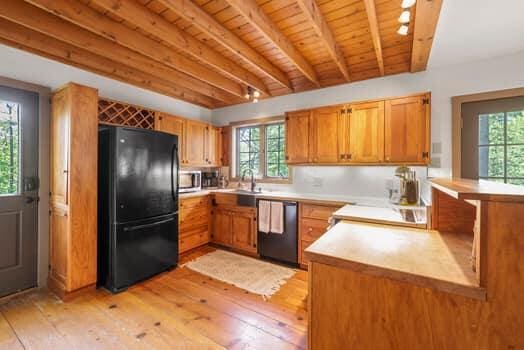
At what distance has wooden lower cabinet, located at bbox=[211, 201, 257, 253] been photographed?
3337mm

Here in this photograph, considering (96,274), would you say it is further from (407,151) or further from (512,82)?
(512,82)

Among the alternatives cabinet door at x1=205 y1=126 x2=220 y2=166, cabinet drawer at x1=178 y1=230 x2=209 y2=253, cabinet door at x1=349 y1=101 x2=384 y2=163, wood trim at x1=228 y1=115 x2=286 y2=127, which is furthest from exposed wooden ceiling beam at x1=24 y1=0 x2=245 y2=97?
cabinet drawer at x1=178 y1=230 x2=209 y2=253

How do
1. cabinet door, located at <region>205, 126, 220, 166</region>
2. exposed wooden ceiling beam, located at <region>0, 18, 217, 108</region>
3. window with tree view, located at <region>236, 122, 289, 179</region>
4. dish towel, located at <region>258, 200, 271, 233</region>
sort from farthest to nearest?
cabinet door, located at <region>205, 126, 220, 166</region>, window with tree view, located at <region>236, 122, 289, 179</region>, dish towel, located at <region>258, 200, 271, 233</region>, exposed wooden ceiling beam, located at <region>0, 18, 217, 108</region>

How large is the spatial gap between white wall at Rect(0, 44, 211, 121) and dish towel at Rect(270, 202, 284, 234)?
2.32 m

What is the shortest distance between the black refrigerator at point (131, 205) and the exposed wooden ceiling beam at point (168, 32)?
977 millimetres

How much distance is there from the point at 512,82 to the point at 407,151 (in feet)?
3.61

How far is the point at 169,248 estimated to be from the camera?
2.90m

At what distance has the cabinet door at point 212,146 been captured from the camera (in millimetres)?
4088

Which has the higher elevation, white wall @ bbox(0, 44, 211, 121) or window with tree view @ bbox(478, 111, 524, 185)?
white wall @ bbox(0, 44, 211, 121)

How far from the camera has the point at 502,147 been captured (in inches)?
93.1

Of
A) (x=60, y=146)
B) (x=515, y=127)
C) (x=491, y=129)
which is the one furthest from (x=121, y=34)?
(x=515, y=127)

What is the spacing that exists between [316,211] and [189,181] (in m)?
2.10

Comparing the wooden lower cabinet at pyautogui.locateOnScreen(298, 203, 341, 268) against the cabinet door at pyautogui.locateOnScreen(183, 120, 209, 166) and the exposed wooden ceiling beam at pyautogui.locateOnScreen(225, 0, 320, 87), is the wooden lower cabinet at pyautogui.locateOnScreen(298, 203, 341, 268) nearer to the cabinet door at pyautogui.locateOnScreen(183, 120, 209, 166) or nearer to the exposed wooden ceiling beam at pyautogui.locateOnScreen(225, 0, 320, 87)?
the exposed wooden ceiling beam at pyautogui.locateOnScreen(225, 0, 320, 87)

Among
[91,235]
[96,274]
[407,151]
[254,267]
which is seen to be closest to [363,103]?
[407,151]
